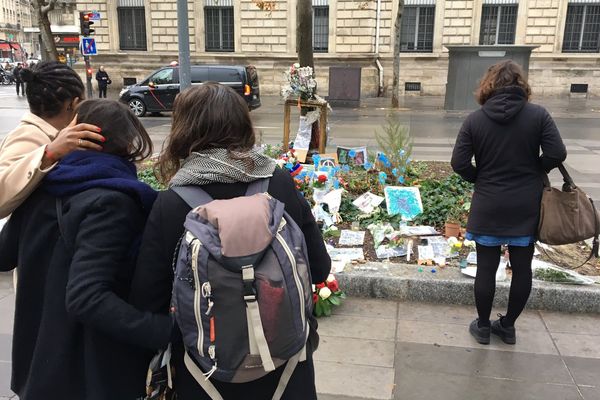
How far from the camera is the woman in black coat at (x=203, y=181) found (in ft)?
5.45

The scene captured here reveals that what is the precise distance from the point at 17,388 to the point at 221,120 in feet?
3.83

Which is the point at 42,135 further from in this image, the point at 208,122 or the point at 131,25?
the point at 131,25

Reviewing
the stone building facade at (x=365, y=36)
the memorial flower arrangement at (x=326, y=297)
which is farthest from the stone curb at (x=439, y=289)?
the stone building facade at (x=365, y=36)

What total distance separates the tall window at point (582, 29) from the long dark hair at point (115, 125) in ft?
84.7

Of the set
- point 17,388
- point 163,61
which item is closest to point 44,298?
point 17,388

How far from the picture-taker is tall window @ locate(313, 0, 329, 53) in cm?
2495

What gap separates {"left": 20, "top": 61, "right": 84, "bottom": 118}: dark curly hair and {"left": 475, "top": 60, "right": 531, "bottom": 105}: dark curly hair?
2.33m

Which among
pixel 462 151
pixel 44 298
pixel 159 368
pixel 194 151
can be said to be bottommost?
pixel 159 368

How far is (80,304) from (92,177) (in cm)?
39

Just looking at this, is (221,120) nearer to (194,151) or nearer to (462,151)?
(194,151)

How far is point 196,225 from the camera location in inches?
59.9

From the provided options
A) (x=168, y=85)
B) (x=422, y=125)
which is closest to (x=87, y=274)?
(x=422, y=125)

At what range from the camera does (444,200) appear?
5711 millimetres

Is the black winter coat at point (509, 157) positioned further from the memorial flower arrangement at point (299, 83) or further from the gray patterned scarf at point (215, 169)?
the memorial flower arrangement at point (299, 83)
